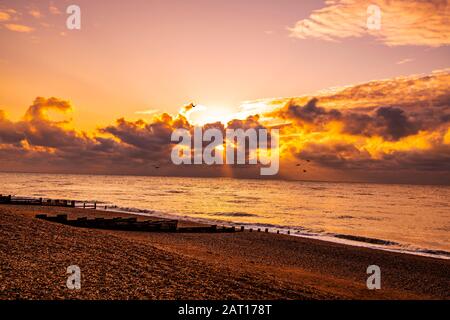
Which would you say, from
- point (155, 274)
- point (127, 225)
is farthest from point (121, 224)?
point (155, 274)

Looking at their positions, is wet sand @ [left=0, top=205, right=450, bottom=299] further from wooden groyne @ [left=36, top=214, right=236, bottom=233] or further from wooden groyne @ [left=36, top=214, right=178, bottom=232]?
wooden groyne @ [left=36, top=214, right=178, bottom=232]

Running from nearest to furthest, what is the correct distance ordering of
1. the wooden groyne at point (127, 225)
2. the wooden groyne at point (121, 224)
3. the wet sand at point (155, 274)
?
the wet sand at point (155, 274)
the wooden groyne at point (121, 224)
the wooden groyne at point (127, 225)

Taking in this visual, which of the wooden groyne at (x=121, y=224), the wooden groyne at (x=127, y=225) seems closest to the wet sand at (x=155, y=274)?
the wooden groyne at (x=127, y=225)

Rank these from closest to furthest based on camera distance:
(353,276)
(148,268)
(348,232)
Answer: (148,268) < (353,276) < (348,232)

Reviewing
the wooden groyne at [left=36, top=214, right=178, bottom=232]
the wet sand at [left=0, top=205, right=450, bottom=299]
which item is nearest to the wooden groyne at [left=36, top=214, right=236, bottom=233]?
the wooden groyne at [left=36, top=214, right=178, bottom=232]

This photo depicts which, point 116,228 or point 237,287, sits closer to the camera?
point 237,287

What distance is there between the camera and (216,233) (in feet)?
127

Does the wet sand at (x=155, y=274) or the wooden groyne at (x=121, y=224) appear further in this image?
the wooden groyne at (x=121, y=224)

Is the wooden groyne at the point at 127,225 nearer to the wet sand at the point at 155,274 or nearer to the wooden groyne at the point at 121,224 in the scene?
the wooden groyne at the point at 121,224

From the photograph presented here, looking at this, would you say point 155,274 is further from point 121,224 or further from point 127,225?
point 121,224

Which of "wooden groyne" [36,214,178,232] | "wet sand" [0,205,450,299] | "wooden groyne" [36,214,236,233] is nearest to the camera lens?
"wet sand" [0,205,450,299]

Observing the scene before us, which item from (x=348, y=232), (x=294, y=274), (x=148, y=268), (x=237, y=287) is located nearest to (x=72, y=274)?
(x=148, y=268)
